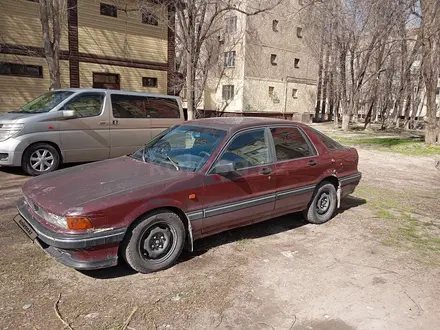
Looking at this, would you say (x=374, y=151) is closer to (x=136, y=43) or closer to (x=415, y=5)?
(x=415, y=5)

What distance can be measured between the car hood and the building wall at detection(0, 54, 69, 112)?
1476 cm

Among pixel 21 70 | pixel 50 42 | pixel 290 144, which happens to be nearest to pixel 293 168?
pixel 290 144

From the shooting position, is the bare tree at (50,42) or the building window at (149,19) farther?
the building window at (149,19)

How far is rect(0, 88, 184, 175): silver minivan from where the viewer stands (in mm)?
7160

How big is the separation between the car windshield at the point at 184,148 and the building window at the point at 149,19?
16.0 meters

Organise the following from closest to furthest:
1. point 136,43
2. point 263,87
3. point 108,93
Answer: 1. point 108,93
2. point 136,43
3. point 263,87

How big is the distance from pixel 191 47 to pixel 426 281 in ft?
51.0

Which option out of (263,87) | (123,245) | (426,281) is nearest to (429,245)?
(426,281)

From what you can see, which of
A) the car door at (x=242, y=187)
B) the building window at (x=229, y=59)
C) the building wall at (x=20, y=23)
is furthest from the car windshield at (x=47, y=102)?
the building window at (x=229, y=59)

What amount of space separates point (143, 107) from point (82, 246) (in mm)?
6082

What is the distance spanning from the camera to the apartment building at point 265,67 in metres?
29.1

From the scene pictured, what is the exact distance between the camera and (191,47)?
17.2 m

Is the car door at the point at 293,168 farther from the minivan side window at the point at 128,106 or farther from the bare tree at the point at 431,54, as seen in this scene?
the bare tree at the point at 431,54

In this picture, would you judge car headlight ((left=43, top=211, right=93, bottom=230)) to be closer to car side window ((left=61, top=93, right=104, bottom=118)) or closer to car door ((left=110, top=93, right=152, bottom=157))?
car side window ((left=61, top=93, right=104, bottom=118))
